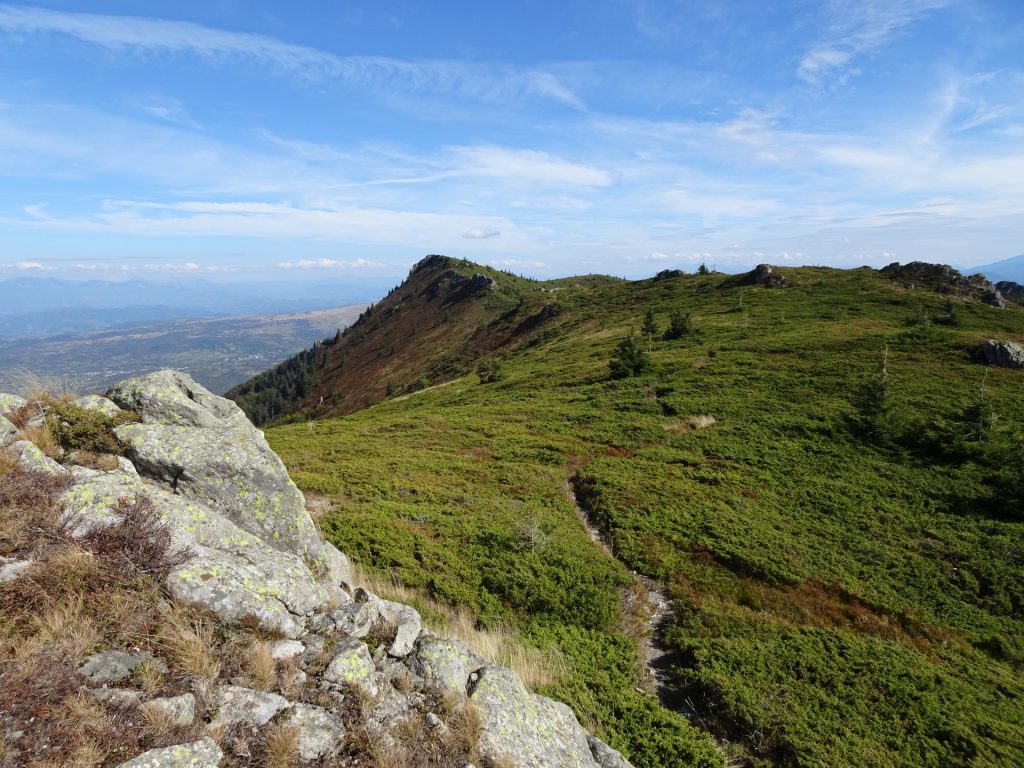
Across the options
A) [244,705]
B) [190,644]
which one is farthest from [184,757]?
[190,644]

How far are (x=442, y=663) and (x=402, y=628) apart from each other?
3.10 feet

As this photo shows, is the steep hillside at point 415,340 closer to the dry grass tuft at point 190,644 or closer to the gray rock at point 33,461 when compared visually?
the gray rock at point 33,461

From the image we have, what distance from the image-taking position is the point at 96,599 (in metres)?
6.03

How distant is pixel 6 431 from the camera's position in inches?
360

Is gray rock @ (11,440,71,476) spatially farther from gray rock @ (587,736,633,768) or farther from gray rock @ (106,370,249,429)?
gray rock @ (587,736,633,768)

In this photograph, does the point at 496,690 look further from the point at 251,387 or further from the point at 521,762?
the point at 251,387

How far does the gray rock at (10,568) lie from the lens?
5.85 m

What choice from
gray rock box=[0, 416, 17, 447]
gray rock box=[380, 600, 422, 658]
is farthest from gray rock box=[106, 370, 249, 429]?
gray rock box=[380, 600, 422, 658]

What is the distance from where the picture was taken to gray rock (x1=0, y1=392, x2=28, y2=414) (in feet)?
34.3

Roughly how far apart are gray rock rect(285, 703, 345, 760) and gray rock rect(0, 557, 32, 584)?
4.08 metres

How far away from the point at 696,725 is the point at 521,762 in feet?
19.7

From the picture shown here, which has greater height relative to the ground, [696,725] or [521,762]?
[521,762]

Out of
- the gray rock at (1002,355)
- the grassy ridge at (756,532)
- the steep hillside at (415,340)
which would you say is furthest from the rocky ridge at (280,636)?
the steep hillside at (415,340)

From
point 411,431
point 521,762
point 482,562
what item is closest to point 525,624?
point 482,562
